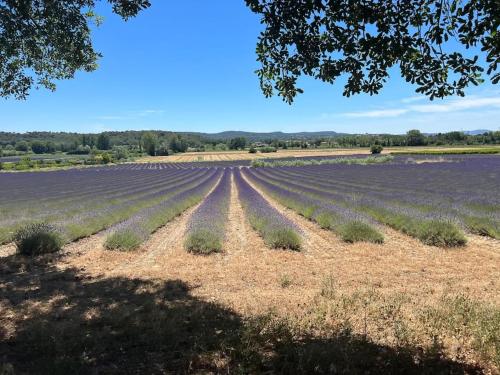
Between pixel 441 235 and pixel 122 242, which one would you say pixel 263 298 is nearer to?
pixel 122 242

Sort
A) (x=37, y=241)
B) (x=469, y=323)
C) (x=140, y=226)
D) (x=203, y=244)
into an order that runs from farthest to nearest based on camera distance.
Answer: (x=140, y=226) → (x=203, y=244) → (x=37, y=241) → (x=469, y=323)

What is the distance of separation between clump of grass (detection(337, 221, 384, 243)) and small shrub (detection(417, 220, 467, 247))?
116cm

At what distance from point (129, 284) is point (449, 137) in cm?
16350

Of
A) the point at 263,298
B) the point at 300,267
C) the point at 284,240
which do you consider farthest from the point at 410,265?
the point at 263,298

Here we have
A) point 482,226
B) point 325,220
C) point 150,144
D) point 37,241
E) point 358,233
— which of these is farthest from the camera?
point 150,144

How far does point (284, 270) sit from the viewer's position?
24.5ft

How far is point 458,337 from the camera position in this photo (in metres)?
4.09

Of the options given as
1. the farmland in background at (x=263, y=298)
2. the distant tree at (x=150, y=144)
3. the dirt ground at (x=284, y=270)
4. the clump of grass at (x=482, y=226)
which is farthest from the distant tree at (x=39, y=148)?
the clump of grass at (x=482, y=226)

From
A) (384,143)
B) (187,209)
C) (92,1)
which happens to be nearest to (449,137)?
(384,143)

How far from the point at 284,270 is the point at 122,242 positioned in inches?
180

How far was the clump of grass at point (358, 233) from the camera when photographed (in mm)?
9961

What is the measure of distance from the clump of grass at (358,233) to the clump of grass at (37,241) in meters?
7.86

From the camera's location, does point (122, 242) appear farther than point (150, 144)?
No

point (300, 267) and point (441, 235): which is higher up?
point (441, 235)
